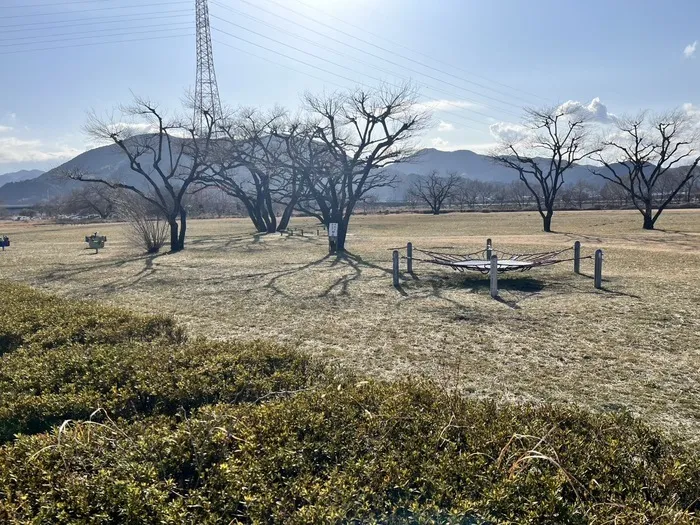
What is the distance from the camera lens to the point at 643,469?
2.31 meters

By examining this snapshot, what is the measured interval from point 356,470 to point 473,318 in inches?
244

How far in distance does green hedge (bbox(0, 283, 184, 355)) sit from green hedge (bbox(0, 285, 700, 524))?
5.49 feet

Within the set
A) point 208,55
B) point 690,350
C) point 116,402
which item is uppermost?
point 208,55

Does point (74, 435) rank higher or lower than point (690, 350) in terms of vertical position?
higher

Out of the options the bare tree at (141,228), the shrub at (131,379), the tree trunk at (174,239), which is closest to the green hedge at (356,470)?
the shrub at (131,379)

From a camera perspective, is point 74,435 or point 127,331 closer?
point 74,435

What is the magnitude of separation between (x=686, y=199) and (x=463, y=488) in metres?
71.6

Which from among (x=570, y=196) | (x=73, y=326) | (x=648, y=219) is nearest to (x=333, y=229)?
(x=73, y=326)

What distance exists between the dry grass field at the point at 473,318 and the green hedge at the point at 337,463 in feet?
6.59

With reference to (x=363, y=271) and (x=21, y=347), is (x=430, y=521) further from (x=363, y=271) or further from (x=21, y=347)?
(x=363, y=271)

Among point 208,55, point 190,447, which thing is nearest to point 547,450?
point 190,447

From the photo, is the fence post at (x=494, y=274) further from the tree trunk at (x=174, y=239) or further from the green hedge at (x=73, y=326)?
the tree trunk at (x=174, y=239)

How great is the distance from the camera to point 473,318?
8195 millimetres

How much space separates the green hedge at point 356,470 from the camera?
79.4 inches
